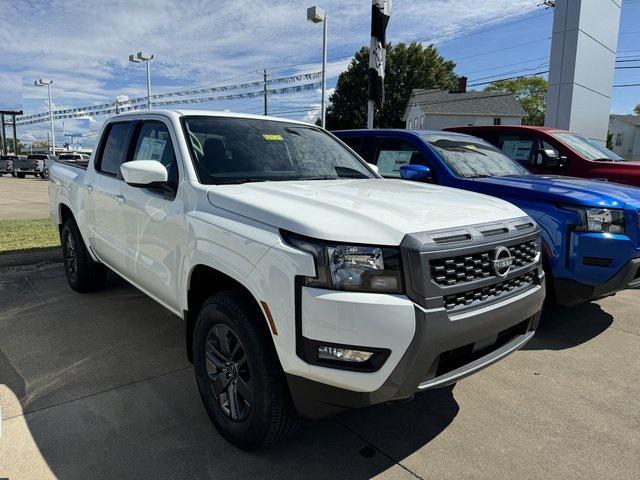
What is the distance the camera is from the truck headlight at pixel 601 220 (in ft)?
13.2

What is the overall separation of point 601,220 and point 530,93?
6293 cm

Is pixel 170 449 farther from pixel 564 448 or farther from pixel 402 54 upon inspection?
pixel 402 54

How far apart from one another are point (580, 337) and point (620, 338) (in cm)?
34

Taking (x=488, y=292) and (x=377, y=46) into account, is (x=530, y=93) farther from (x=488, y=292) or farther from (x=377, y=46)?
(x=488, y=292)

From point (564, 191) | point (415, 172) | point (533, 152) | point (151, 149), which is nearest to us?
point (151, 149)

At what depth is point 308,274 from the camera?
2.13 metres

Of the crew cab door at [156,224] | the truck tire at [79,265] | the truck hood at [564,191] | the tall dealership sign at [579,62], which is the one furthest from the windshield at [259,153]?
the tall dealership sign at [579,62]

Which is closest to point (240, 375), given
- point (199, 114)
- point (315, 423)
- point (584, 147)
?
point (315, 423)

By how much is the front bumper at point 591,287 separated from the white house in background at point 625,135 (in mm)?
60217

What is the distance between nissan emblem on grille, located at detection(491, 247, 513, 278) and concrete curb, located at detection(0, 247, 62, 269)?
6201 millimetres

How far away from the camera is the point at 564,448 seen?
8.88 feet

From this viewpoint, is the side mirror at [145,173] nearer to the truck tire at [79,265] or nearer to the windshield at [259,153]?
the windshield at [259,153]

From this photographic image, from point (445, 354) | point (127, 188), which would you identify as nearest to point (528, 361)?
point (445, 354)

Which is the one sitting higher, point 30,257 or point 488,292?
point 488,292
